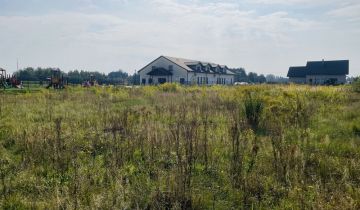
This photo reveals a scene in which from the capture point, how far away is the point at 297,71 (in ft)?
243

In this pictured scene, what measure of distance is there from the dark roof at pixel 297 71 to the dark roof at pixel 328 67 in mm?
1196

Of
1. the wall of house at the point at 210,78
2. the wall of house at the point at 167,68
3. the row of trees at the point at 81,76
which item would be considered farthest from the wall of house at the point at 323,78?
the wall of house at the point at 167,68

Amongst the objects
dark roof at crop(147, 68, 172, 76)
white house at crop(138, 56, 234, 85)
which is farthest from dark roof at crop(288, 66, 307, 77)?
dark roof at crop(147, 68, 172, 76)

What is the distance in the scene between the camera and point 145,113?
1170 centimetres

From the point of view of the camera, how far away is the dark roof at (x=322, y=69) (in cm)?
6812

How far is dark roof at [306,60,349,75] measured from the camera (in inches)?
2677

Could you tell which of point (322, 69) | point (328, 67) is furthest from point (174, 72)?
point (328, 67)

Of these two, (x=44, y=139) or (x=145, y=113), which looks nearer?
(x=44, y=139)

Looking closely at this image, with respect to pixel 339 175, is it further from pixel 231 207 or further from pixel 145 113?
pixel 145 113

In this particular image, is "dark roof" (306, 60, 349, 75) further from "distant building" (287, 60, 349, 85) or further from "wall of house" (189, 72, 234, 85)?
"wall of house" (189, 72, 234, 85)

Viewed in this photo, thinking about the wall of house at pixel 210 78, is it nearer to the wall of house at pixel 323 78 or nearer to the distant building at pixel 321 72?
the distant building at pixel 321 72

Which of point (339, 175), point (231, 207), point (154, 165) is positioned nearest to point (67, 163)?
point (154, 165)

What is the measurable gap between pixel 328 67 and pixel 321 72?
5.65ft

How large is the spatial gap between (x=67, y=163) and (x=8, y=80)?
37.2m
